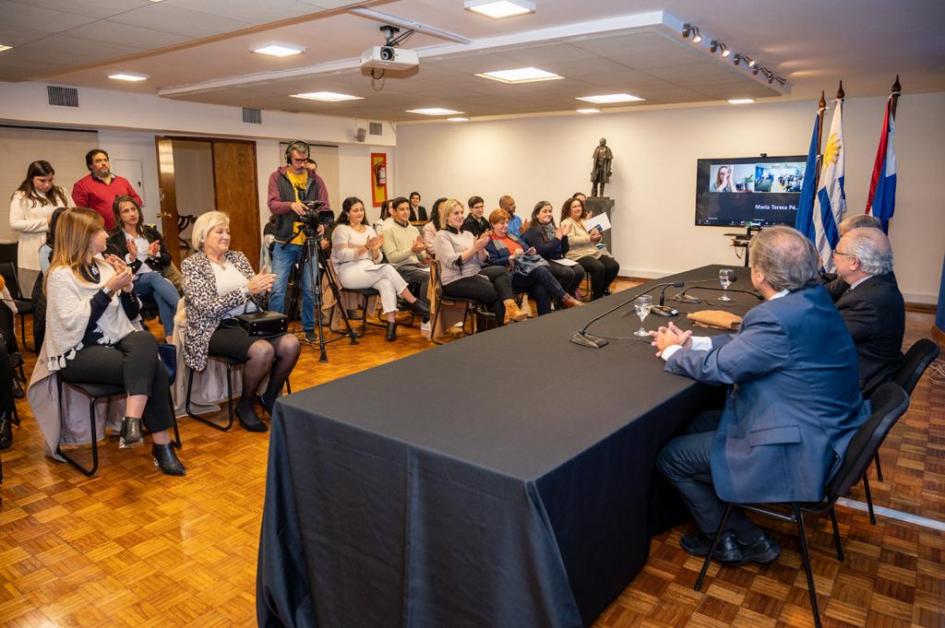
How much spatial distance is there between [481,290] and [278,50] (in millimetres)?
2536

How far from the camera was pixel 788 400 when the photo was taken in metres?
1.89

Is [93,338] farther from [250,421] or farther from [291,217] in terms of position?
[291,217]

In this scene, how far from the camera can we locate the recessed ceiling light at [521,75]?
18.6 feet

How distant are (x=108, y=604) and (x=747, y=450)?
2.08m

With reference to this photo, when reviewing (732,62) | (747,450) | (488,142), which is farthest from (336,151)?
(747,450)

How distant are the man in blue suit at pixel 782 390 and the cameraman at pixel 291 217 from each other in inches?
146

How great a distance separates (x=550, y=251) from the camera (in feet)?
19.2

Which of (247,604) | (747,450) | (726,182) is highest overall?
(726,182)

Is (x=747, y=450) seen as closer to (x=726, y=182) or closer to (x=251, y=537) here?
(x=251, y=537)

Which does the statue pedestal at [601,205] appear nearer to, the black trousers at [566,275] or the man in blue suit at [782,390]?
the black trousers at [566,275]

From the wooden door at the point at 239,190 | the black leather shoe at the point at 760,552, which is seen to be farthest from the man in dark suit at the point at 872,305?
the wooden door at the point at 239,190

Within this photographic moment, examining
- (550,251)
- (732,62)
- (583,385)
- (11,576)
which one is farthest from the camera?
(550,251)

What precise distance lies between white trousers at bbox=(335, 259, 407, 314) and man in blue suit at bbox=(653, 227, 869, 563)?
360 cm

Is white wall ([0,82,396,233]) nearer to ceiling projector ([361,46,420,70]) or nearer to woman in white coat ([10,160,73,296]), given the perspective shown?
woman in white coat ([10,160,73,296])
